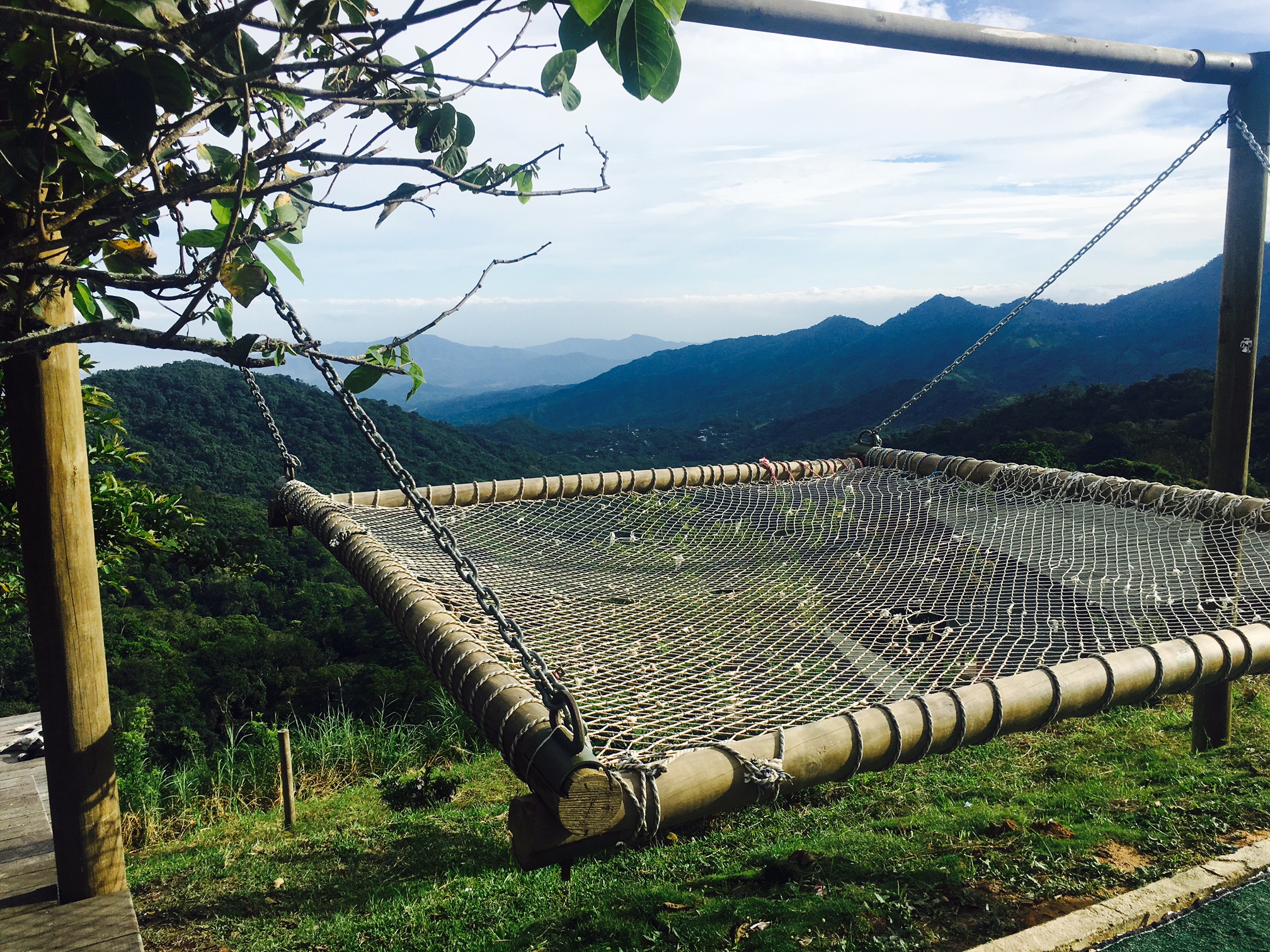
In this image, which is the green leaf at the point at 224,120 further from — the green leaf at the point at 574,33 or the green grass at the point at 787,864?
the green grass at the point at 787,864

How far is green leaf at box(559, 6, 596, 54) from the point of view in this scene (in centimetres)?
87

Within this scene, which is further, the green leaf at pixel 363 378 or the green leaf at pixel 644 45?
the green leaf at pixel 363 378

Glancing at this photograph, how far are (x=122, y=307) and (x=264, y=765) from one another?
3791mm

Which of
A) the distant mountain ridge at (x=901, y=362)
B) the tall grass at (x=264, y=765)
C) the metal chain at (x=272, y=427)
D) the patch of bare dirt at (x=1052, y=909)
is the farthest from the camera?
the distant mountain ridge at (x=901, y=362)

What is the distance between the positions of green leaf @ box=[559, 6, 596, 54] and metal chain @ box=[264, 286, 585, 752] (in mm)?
603

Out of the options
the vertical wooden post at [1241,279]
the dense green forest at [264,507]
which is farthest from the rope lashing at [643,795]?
the vertical wooden post at [1241,279]

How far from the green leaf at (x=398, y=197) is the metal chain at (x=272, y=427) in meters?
1.52

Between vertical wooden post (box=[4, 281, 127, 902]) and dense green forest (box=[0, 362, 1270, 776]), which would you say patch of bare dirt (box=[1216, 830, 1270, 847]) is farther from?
vertical wooden post (box=[4, 281, 127, 902])

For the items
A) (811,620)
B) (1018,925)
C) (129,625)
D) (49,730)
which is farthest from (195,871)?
(129,625)

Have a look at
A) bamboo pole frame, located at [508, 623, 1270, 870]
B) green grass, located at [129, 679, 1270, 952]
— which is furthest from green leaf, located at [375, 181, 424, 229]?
green grass, located at [129, 679, 1270, 952]

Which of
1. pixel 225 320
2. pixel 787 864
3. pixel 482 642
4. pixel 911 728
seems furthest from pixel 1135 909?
pixel 225 320

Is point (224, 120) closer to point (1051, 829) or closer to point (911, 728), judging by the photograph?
point (911, 728)

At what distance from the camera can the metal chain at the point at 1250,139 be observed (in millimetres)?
2881

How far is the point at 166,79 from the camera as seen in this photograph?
93 cm
